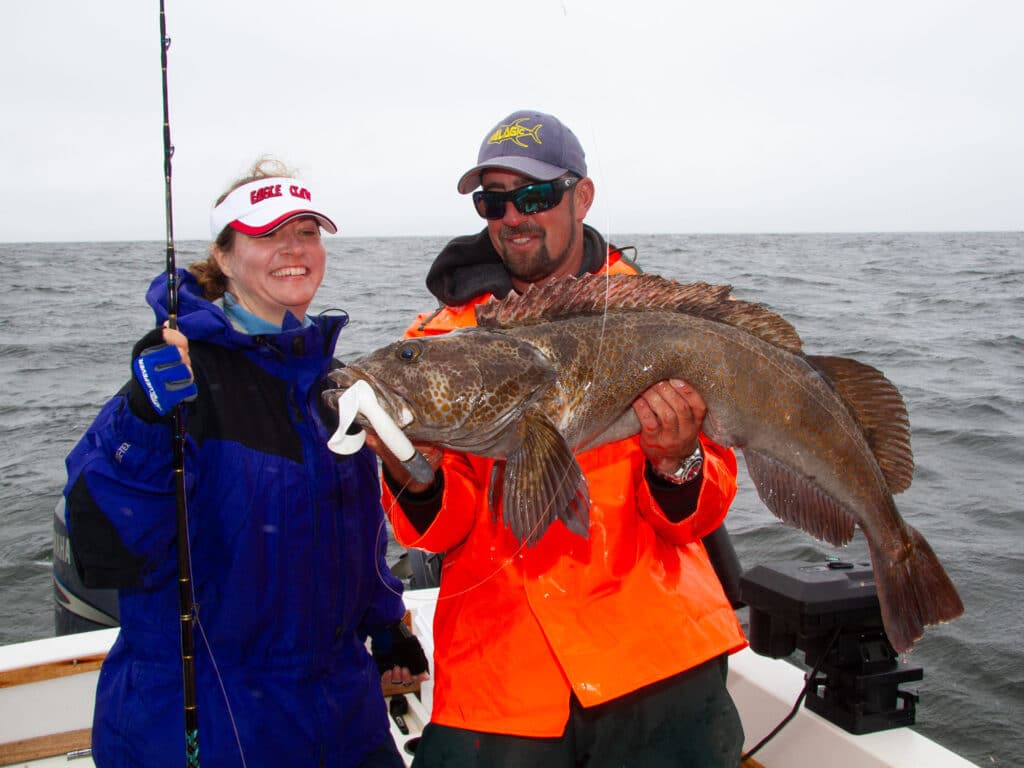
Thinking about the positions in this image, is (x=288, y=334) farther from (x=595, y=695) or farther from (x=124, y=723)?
(x=595, y=695)

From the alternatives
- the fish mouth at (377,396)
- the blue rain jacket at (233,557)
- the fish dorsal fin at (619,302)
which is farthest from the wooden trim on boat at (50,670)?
the fish dorsal fin at (619,302)

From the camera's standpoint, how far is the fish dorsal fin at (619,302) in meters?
2.86

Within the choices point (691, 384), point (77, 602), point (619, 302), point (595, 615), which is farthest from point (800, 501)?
point (77, 602)

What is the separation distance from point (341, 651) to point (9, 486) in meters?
9.62

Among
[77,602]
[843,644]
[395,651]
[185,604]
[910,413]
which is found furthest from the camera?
[910,413]

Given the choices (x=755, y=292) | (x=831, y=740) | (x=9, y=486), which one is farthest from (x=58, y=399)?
(x=755, y=292)

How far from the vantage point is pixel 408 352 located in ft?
8.71

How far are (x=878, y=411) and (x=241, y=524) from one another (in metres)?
2.34

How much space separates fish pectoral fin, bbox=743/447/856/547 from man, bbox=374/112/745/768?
125 millimetres

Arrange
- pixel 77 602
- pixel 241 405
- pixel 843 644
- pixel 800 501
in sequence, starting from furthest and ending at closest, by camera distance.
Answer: pixel 77 602, pixel 843 644, pixel 800 501, pixel 241 405

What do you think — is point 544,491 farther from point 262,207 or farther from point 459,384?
point 262,207

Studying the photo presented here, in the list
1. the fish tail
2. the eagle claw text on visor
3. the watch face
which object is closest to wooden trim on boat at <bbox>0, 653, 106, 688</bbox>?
the eagle claw text on visor

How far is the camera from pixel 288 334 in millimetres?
2926

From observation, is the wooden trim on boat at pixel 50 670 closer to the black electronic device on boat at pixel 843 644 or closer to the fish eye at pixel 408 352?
the fish eye at pixel 408 352
